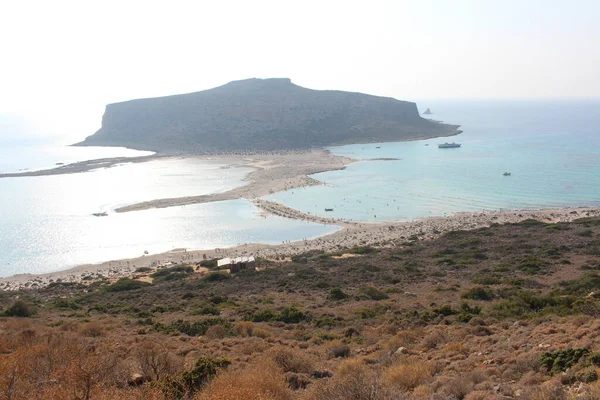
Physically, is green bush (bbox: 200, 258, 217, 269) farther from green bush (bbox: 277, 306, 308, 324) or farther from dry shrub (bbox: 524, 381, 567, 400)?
dry shrub (bbox: 524, 381, 567, 400)

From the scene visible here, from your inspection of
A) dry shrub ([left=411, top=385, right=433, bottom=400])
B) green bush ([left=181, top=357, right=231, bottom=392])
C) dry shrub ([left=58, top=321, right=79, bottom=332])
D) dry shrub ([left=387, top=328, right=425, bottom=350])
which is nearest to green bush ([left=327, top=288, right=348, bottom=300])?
dry shrub ([left=387, top=328, right=425, bottom=350])

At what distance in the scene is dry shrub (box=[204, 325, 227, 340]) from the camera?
46.3ft

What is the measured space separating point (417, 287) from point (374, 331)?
26.5ft

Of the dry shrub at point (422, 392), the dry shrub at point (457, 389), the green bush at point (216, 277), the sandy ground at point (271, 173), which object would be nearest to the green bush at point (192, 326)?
Result: the dry shrub at point (422, 392)

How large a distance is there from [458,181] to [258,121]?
7502 centimetres

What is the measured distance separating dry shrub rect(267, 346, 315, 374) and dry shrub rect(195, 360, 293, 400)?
122 centimetres

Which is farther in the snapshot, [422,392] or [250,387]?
[422,392]

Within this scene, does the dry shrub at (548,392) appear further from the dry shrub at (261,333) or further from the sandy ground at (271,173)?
the sandy ground at (271,173)

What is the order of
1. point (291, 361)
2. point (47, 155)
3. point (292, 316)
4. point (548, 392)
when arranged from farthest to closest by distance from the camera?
point (47, 155) < point (292, 316) < point (291, 361) < point (548, 392)

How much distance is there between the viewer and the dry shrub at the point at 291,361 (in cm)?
1003

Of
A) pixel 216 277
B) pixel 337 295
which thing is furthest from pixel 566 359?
pixel 216 277

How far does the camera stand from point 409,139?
124 metres

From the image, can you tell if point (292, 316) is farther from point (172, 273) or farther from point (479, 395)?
point (172, 273)

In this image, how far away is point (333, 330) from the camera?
14.5 metres
